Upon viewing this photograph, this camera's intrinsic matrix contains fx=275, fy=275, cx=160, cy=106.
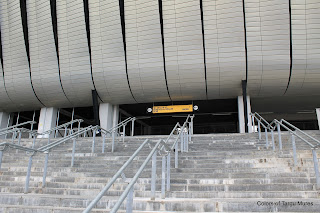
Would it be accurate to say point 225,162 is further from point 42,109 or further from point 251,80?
point 42,109

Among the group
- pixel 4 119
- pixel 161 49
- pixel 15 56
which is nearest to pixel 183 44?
pixel 161 49

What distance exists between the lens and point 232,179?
5.25m

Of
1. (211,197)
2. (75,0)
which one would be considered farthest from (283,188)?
(75,0)

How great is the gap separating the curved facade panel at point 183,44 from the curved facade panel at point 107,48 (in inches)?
114

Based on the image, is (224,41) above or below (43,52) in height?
below

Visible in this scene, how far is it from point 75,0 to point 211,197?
1546 centimetres

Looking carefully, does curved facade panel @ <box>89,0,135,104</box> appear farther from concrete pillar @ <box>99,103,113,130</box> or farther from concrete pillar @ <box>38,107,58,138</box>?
concrete pillar @ <box>38,107,58,138</box>

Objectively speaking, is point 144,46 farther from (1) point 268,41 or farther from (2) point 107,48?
(1) point 268,41

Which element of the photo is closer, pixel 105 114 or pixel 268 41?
pixel 268 41

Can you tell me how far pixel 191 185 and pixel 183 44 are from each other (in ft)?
39.4

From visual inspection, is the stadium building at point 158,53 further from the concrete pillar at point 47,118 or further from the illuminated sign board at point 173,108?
the illuminated sign board at point 173,108

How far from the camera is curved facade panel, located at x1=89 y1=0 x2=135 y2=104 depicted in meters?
16.3

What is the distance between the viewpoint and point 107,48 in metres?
17.0

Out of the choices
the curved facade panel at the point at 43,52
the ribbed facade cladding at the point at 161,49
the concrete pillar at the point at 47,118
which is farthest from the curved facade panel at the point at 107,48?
the concrete pillar at the point at 47,118
